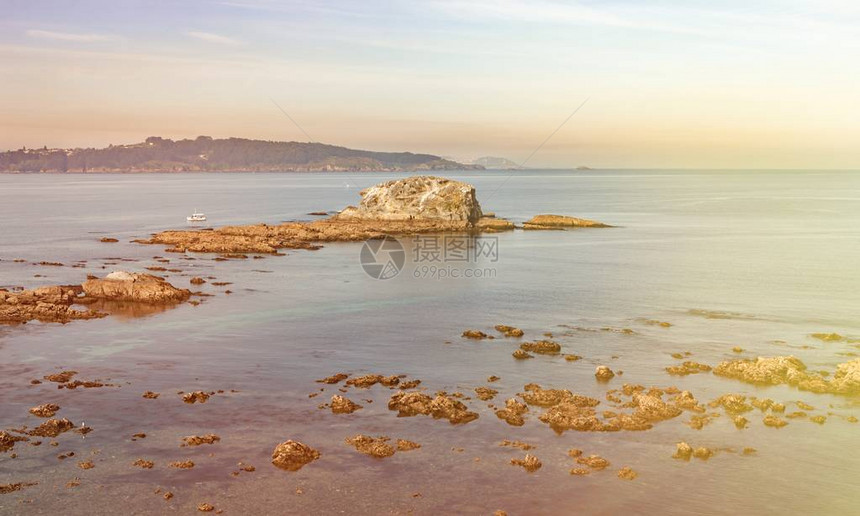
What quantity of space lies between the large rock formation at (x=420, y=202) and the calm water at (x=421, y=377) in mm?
31922

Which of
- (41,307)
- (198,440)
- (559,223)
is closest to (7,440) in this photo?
(198,440)

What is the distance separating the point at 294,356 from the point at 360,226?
196ft

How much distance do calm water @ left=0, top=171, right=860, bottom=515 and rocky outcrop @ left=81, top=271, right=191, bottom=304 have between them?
288 centimetres

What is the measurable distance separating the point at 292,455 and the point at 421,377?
32.3 ft

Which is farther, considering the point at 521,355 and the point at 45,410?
the point at 521,355

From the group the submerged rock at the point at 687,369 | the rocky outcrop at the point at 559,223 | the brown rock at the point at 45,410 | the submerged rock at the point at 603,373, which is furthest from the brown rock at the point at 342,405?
the rocky outcrop at the point at 559,223

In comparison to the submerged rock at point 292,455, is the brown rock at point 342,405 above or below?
above

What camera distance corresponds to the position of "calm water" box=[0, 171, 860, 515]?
20.5 metres

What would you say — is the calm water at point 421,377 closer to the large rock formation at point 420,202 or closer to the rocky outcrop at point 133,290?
the rocky outcrop at point 133,290

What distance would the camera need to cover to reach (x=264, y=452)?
76.2ft

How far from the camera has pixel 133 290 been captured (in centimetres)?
4812

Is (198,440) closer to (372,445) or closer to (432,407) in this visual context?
(372,445)

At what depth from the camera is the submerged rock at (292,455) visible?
72.9ft

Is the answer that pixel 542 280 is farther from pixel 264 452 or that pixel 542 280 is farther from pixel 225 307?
pixel 264 452
